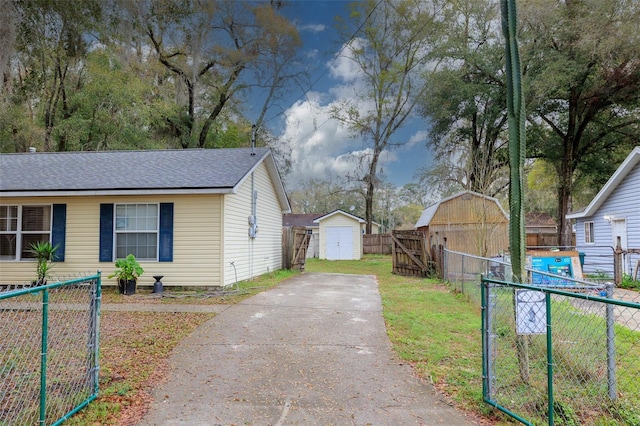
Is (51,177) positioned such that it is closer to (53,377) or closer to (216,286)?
(216,286)

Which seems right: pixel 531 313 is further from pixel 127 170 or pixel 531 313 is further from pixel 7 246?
pixel 7 246

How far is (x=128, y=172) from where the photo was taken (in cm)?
1025

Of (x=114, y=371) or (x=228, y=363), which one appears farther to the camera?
(x=228, y=363)

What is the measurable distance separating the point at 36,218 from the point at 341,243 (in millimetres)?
16782

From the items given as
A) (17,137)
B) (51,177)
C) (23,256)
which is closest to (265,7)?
(17,137)

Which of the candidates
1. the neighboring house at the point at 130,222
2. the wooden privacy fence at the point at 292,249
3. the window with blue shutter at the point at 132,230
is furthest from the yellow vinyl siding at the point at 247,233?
the window with blue shutter at the point at 132,230

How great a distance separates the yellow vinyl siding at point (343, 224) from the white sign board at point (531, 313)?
68.1 ft

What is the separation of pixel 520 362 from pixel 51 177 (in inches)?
455

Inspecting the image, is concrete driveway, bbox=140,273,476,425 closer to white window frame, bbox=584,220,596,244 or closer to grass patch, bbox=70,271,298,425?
grass patch, bbox=70,271,298,425

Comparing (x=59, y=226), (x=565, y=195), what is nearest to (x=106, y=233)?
(x=59, y=226)

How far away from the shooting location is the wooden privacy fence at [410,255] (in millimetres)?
13492

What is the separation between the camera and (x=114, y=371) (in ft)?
13.1

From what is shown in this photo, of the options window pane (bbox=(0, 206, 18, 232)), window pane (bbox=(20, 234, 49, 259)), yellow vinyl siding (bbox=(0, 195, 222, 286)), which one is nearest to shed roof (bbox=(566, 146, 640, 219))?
yellow vinyl siding (bbox=(0, 195, 222, 286))

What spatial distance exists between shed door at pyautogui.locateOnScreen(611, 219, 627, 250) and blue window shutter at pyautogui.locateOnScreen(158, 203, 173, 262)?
14.5 meters
